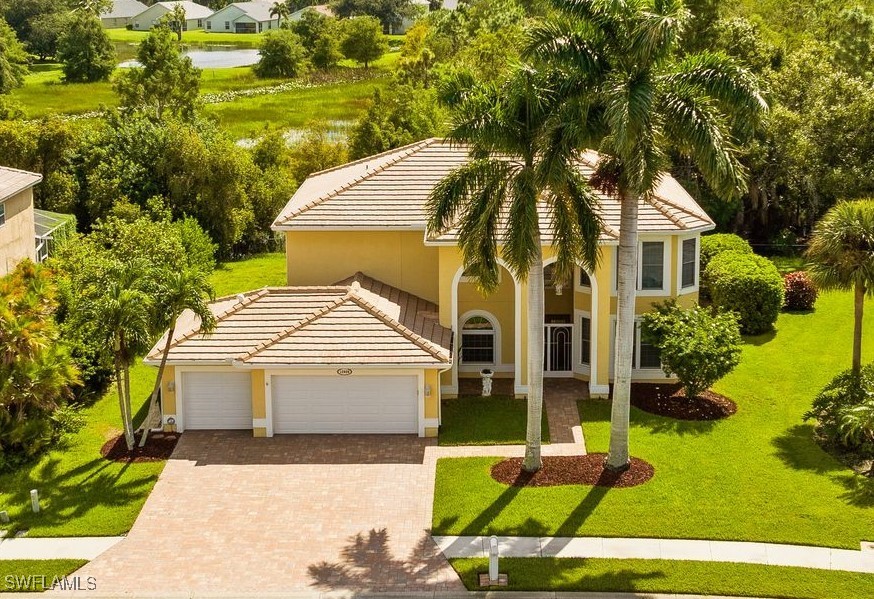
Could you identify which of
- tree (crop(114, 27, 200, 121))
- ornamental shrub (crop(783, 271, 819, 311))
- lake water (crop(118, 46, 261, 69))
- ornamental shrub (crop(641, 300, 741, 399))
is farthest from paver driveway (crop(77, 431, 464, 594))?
lake water (crop(118, 46, 261, 69))

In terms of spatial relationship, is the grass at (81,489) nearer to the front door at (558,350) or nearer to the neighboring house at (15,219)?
the neighboring house at (15,219)

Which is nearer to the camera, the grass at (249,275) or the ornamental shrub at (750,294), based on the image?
the ornamental shrub at (750,294)

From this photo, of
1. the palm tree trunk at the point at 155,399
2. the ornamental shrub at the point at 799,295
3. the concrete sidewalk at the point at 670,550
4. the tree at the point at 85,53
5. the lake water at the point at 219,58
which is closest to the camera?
the concrete sidewalk at the point at 670,550

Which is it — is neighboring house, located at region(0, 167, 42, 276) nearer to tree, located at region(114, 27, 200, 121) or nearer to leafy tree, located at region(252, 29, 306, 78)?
tree, located at region(114, 27, 200, 121)

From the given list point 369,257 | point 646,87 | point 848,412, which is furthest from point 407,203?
point 848,412

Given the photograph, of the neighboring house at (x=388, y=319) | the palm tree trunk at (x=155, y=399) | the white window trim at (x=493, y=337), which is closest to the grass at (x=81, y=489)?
the palm tree trunk at (x=155, y=399)

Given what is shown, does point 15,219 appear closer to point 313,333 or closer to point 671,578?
point 313,333
